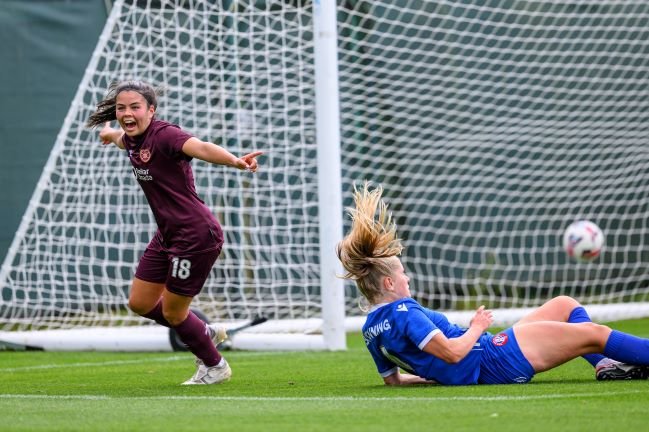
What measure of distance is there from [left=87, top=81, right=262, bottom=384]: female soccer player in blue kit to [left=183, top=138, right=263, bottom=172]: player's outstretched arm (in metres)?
0.06

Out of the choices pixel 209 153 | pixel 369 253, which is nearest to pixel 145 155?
pixel 209 153

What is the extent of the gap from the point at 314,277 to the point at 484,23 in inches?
130

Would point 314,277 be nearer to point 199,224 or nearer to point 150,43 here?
point 150,43

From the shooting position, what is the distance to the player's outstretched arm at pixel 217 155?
19.8ft

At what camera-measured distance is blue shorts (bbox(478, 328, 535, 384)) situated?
5805 mm

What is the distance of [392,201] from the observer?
512 inches

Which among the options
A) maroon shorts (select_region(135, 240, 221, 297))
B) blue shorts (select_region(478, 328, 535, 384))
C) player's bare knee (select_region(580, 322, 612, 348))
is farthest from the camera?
maroon shorts (select_region(135, 240, 221, 297))

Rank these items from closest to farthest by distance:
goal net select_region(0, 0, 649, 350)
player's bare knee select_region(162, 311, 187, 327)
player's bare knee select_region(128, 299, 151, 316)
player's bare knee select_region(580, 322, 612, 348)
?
player's bare knee select_region(580, 322, 612, 348) → player's bare knee select_region(162, 311, 187, 327) → player's bare knee select_region(128, 299, 151, 316) → goal net select_region(0, 0, 649, 350)

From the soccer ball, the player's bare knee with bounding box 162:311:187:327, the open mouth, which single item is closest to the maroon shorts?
the player's bare knee with bounding box 162:311:187:327

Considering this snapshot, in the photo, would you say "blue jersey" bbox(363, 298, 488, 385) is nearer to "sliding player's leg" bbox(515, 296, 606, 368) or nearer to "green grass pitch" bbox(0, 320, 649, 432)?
"green grass pitch" bbox(0, 320, 649, 432)

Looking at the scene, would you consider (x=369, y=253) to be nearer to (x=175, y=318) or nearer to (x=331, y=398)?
(x=331, y=398)

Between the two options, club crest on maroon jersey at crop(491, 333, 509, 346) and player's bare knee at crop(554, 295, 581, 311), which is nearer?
club crest on maroon jersey at crop(491, 333, 509, 346)

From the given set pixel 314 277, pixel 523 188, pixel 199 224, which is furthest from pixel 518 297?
pixel 199 224

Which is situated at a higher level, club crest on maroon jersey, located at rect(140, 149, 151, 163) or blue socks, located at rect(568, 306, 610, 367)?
club crest on maroon jersey, located at rect(140, 149, 151, 163)
